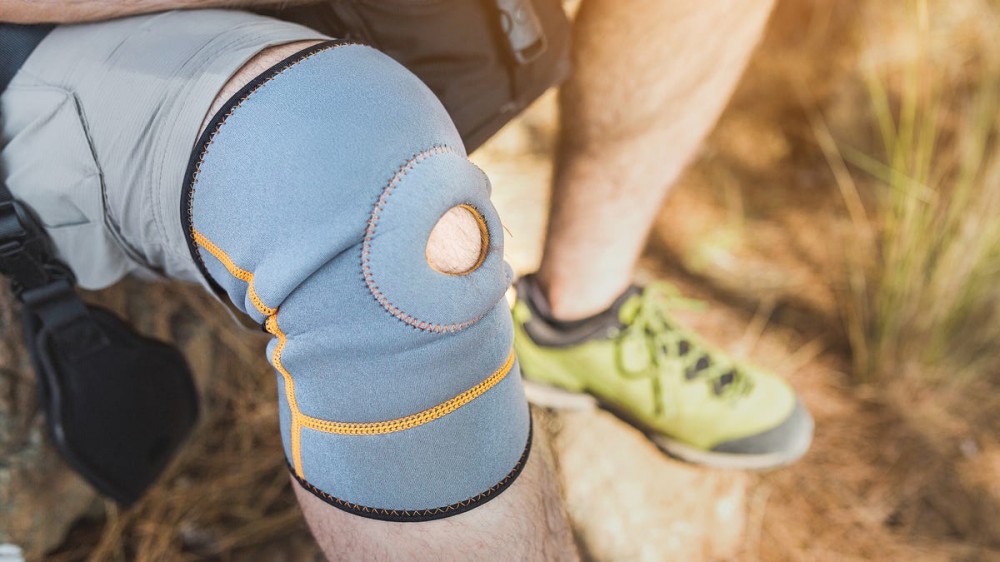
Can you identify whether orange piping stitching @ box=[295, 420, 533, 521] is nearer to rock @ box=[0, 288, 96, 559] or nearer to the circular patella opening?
the circular patella opening

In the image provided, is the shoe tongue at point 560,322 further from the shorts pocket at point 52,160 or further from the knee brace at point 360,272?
the shorts pocket at point 52,160

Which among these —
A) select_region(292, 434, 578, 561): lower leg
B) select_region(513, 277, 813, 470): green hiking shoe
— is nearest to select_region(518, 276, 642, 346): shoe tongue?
select_region(513, 277, 813, 470): green hiking shoe

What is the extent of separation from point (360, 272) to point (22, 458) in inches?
26.5

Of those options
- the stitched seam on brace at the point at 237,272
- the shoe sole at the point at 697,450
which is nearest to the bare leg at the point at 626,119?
the shoe sole at the point at 697,450

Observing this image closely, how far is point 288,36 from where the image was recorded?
0.66 meters

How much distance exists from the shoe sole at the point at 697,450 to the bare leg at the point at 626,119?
6.6 inches

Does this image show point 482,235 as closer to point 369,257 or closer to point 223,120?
point 369,257

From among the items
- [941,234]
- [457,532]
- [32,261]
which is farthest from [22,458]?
[941,234]

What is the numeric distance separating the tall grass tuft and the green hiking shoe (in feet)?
1.10

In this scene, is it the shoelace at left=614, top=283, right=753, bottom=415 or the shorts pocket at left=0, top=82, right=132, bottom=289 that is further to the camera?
the shoelace at left=614, top=283, right=753, bottom=415

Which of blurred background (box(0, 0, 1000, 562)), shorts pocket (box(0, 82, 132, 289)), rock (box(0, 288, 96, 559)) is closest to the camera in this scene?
shorts pocket (box(0, 82, 132, 289))

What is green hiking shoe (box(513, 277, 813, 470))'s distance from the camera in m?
1.19

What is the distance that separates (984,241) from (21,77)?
1438mm

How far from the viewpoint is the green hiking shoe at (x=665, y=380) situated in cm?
119
